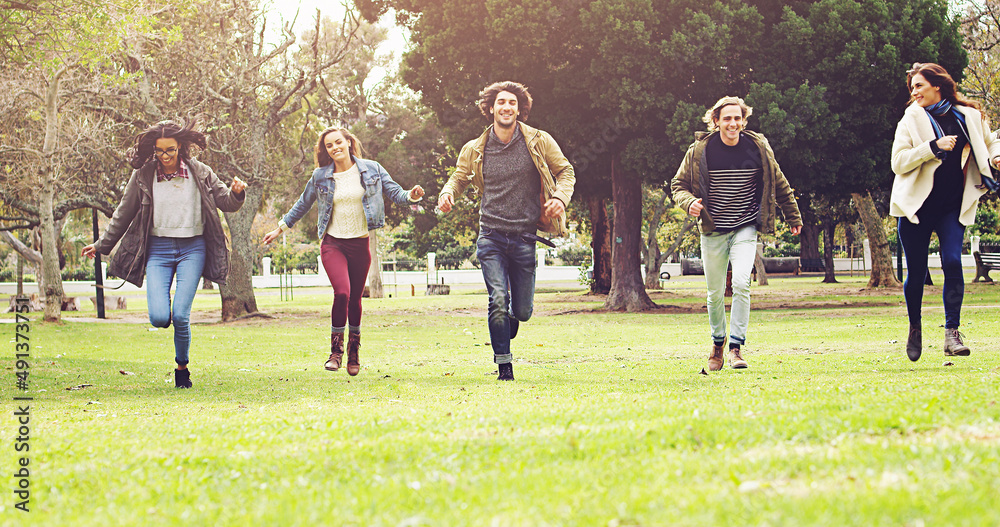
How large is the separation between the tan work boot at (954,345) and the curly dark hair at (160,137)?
242 inches

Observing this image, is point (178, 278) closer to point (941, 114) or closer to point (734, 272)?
point (734, 272)

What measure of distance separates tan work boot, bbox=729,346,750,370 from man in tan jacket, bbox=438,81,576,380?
176cm

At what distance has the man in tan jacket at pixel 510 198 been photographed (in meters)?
6.77

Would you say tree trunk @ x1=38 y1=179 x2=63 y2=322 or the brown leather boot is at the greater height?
tree trunk @ x1=38 y1=179 x2=63 y2=322

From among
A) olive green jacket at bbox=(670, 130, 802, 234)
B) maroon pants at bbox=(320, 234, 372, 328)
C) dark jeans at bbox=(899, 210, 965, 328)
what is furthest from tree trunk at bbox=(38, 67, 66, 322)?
dark jeans at bbox=(899, 210, 965, 328)

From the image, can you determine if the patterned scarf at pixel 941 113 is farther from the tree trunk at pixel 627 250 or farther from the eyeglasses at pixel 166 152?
the tree trunk at pixel 627 250

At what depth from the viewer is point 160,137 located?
279 inches

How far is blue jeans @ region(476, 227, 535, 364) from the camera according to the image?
22.2ft

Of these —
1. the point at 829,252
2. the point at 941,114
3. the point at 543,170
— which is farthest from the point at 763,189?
the point at 829,252

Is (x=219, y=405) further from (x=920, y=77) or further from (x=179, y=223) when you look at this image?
(x=920, y=77)

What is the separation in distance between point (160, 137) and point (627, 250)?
1644 centimetres

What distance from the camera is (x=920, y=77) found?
6656 millimetres

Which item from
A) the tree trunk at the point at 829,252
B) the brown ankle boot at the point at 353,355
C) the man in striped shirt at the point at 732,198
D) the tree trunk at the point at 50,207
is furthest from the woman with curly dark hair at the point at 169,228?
the tree trunk at the point at 829,252

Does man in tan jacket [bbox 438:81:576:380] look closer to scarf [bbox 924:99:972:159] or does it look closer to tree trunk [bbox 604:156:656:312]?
scarf [bbox 924:99:972:159]
